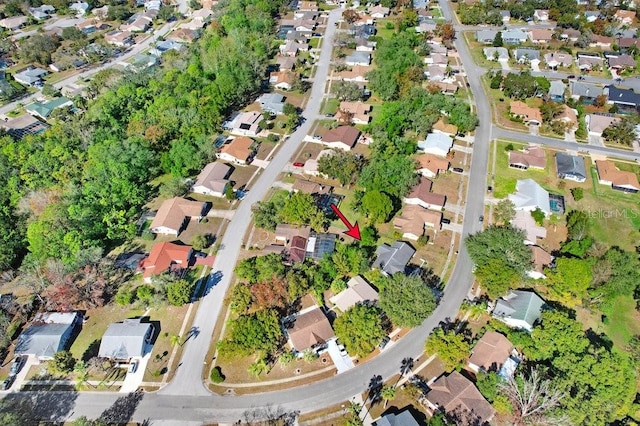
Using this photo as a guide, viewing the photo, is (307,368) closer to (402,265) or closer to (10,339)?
(402,265)

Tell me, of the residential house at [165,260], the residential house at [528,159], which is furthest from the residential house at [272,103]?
the residential house at [528,159]

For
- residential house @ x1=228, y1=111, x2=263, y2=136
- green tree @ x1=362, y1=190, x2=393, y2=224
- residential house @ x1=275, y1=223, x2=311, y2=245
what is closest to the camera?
residential house @ x1=275, y1=223, x2=311, y2=245

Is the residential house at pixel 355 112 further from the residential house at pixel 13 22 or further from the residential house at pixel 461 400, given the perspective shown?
the residential house at pixel 13 22

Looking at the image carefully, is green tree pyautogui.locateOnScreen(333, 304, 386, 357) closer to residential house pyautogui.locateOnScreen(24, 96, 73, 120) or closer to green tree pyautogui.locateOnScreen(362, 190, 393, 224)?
green tree pyautogui.locateOnScreen(362, 190, 393, 224)

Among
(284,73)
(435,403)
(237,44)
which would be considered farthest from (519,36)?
(435,403)

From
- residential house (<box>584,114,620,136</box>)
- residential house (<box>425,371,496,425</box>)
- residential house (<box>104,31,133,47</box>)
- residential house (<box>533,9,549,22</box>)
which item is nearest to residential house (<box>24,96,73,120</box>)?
residential house (<box>104,31,133,47</box>)

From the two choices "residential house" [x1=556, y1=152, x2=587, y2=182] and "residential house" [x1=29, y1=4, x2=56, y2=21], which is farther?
"residential house" [x1=29, y1=4, x2=56, y2=21]

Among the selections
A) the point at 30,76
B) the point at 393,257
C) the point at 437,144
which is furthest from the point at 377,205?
the point at 30,76
